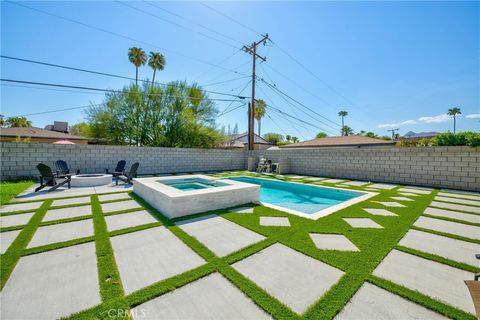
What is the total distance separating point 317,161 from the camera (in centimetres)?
1120

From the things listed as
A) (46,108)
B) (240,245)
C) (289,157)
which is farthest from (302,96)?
(46,108)

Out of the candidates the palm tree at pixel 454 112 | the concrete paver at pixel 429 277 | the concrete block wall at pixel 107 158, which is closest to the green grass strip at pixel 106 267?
the concrete paver at pixel 429 277

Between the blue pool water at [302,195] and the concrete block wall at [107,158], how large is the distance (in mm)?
5853

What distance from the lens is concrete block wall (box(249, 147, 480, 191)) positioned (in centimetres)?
708

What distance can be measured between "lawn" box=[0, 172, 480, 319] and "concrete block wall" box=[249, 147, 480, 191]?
505cm

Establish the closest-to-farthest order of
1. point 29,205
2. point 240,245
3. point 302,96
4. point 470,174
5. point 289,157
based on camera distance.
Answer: point 240,245 < point 29,205 < point 470,174 < point 289,157 < point 302,96

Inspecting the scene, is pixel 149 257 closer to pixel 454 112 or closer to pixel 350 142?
pixel 350 142

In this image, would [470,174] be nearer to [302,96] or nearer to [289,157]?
[289,157]

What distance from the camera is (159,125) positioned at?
13.9 meters

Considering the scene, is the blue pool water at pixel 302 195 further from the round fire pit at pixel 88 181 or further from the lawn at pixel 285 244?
the round fire pit at pixel 88 181

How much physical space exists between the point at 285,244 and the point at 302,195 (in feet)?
15.7

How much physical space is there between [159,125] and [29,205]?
1015cm

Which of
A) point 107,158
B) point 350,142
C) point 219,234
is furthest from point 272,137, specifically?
point 219,234

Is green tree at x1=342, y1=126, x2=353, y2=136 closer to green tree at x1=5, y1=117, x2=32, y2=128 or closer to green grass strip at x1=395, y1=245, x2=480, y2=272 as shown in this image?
green grass strip at x1=395, y1=245, x2=480, y2=272
